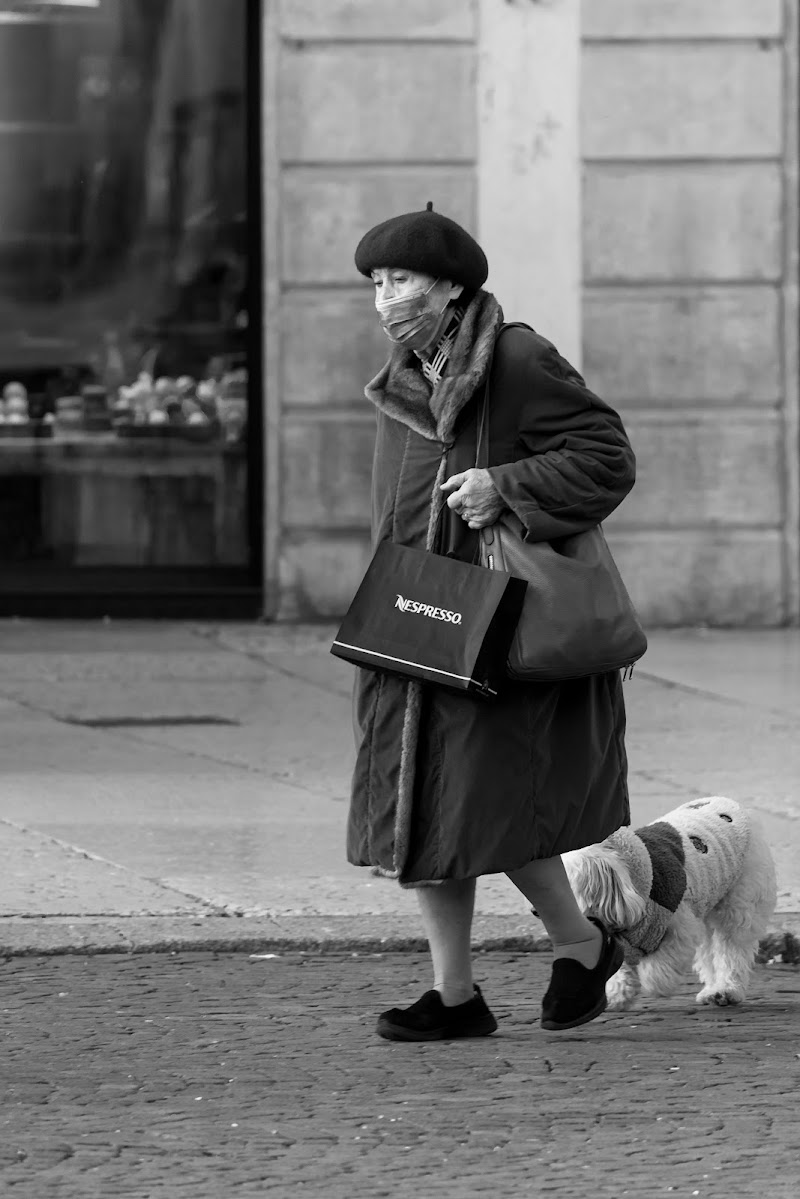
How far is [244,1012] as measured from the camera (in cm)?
551

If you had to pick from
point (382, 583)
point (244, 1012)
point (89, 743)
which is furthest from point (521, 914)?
point (89, 743)

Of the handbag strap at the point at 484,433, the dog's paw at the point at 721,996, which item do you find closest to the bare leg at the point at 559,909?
the dog's paw at the point at 721,996

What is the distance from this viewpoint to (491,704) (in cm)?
506

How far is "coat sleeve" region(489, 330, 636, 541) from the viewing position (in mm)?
4996

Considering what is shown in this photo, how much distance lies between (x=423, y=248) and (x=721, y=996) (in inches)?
76.3

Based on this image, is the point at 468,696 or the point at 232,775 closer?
the point at 468,696

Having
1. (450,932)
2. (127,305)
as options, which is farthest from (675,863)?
(127,305)

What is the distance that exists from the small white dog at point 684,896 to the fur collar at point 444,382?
1056 mm

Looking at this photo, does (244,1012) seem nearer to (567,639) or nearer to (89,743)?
(567,639)

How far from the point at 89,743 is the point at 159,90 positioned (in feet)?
16.1

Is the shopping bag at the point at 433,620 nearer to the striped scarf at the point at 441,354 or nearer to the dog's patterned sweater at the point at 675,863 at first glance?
the striped scarf at the point at 441,354

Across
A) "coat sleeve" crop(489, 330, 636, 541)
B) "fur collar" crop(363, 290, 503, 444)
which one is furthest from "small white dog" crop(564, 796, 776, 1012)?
"fur collar" crop(363, 290, 503, 444)

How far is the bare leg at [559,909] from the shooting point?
5.12 metres

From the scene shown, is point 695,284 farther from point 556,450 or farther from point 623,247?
point 556,450
